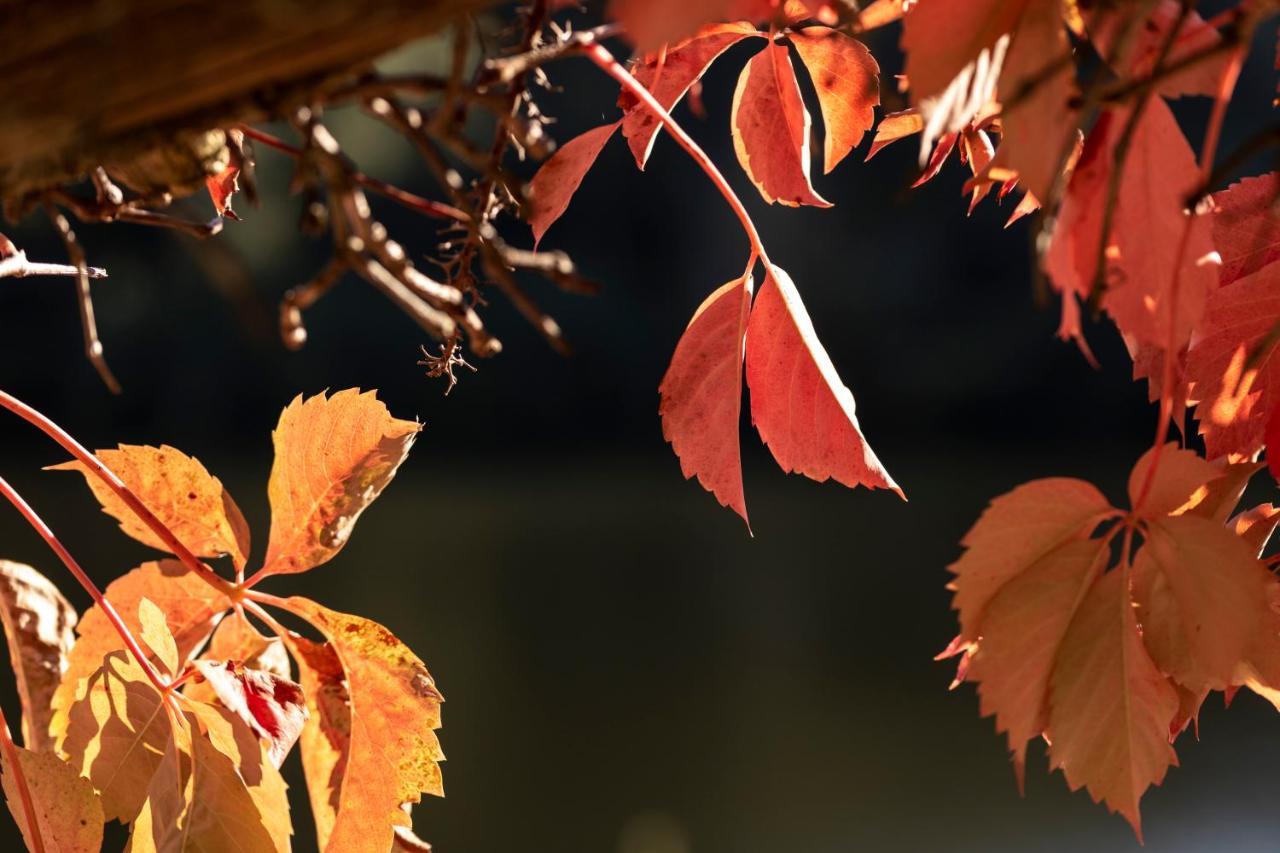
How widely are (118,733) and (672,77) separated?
194 mm

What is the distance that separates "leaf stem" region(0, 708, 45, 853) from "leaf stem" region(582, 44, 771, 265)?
169 millimetres

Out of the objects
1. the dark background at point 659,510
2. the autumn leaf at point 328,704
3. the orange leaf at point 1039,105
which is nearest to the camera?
the orange leaf at point 1039,105

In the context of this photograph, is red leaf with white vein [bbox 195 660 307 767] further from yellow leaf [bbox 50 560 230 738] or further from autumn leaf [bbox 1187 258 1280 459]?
autumn leaf [bbox 1187 258 1280 459]

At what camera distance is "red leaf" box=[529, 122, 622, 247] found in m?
0.25

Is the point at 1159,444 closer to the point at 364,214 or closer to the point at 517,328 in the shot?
the point at 364,214

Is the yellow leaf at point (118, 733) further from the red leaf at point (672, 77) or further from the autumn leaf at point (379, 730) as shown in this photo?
the red leaf at point (672, 77)

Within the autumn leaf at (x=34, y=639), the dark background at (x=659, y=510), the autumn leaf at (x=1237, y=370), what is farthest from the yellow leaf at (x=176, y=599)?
the dark background at (x=659, y=510)

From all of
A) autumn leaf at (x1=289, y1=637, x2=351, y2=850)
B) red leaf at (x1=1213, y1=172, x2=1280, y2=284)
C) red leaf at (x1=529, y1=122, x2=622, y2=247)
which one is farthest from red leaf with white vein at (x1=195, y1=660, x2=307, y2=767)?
red leaf at (x1=1213, y1=172, x2=1280, y2=284)

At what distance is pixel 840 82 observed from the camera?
27 cm

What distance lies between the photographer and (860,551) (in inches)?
179

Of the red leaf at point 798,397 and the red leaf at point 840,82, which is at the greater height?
the red leaf at point 840,82

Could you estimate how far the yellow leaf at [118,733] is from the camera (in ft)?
0.81

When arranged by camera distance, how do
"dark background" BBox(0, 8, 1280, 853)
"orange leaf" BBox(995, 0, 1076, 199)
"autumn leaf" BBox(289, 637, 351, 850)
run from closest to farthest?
"orange leaf" BBox(995, 0, 1076, 199)
"autumn leaf" BBox(289, 637, 351, 850)
"dark background" BBox(0, 8, 1280, 853)

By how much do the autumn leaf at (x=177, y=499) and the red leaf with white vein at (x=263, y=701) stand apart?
38 mm
